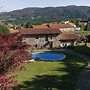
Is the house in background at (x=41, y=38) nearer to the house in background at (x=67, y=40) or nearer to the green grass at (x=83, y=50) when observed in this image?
the house in background at (x=67, y=40)

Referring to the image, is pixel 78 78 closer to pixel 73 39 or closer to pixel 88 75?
pixel 88 75

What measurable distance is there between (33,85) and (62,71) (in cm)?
886

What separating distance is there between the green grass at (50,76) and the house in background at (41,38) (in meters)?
21.4

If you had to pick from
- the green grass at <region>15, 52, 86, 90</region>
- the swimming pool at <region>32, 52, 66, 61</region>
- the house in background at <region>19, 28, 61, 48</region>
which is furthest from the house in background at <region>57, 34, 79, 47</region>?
the green grass at <region>15, 52, 86, 90</region>

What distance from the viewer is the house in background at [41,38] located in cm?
6712

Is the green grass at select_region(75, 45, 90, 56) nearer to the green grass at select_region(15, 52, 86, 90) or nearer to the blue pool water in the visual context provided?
the blue pool water

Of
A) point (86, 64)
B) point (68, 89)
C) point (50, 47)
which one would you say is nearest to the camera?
point (68, 89)

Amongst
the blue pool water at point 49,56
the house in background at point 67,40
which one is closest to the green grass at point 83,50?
the blue pool water at point 49,56

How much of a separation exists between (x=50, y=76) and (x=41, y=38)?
33.8 metres

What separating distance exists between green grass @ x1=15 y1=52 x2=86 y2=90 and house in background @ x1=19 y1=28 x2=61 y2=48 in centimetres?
2139

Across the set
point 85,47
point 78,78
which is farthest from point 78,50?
point 78,78

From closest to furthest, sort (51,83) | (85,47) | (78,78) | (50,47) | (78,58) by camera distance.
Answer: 1. (51,83)
2. (78,78)
3. (78,58)
4. (85,47)
5. (50,47)

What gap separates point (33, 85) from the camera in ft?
97.3

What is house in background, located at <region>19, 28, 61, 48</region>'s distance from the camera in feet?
220
